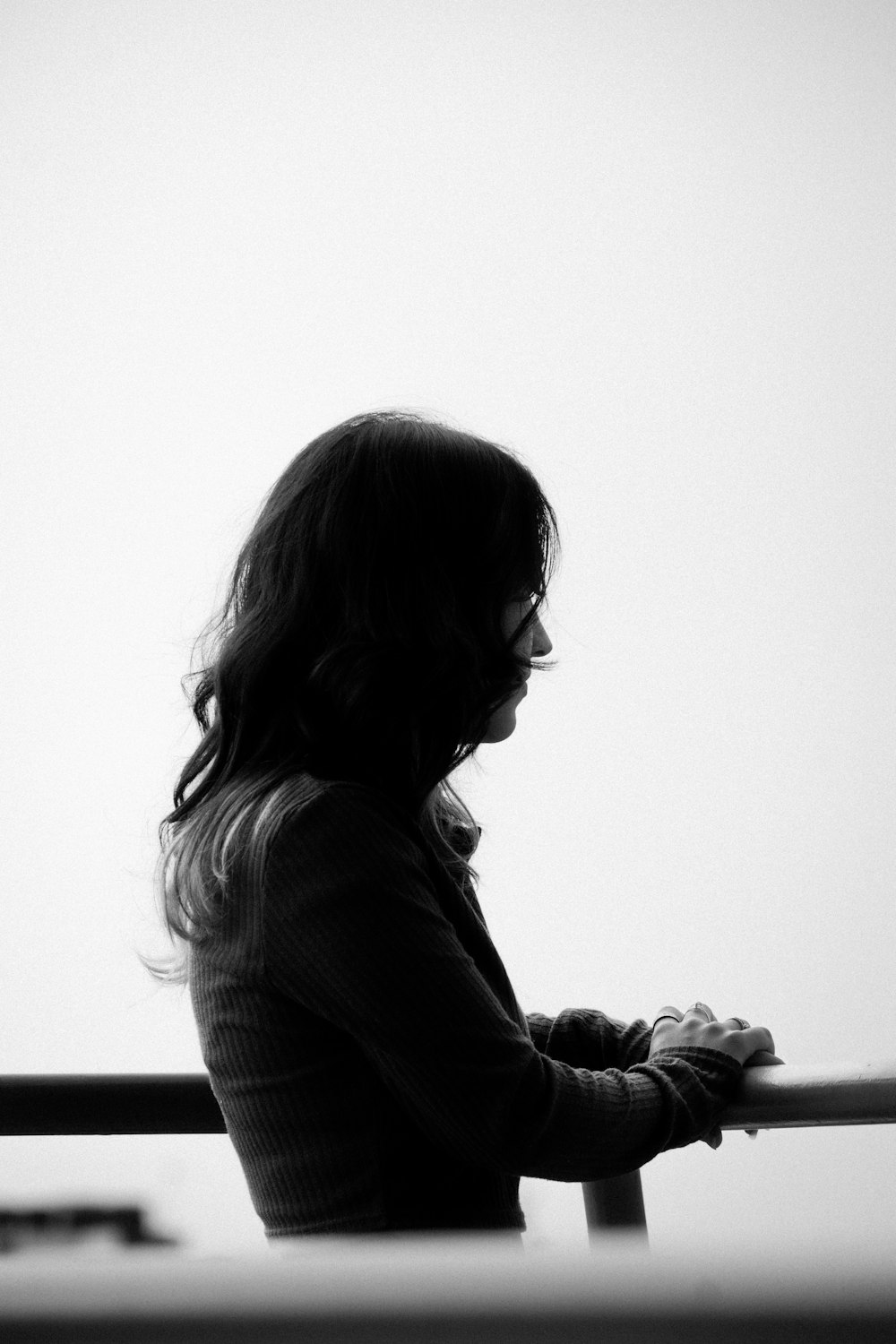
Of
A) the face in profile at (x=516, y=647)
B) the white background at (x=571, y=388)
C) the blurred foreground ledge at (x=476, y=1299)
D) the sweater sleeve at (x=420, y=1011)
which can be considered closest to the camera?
the blurred foreground ledge at (x=476, y=1299)

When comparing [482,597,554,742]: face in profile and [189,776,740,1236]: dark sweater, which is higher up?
[482,597,554,742]: face in profile

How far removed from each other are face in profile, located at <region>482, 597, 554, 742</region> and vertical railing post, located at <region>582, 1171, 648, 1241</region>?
24 centimetres

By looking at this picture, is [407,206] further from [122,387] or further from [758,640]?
[758,640]

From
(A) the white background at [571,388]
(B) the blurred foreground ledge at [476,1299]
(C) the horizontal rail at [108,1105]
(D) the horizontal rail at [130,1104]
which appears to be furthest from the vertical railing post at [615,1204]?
(A) the white background at [571,388]

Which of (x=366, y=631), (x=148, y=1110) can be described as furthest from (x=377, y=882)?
(x=148, y=1110)

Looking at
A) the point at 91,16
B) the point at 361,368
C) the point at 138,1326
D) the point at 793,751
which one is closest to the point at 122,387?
the point at 361,368

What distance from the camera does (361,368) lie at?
347 cm

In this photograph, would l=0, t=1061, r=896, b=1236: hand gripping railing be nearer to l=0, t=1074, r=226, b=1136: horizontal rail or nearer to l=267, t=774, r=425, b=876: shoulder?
l=0, t=1074, r=226, b=1136: horizontal rail

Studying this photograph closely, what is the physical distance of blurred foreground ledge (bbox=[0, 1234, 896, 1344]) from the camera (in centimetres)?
8

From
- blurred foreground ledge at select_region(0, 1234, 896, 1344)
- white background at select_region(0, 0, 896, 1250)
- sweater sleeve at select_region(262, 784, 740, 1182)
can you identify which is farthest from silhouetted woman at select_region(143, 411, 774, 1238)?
white background at select_region(0, 0, 896, 1250)

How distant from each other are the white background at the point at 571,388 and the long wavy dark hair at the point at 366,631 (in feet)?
6.13

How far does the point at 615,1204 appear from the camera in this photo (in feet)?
2.21

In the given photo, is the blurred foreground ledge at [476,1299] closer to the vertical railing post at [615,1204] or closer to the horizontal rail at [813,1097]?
the horizontal rail at [813,1097]

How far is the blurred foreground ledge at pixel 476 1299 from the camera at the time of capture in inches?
3.1
